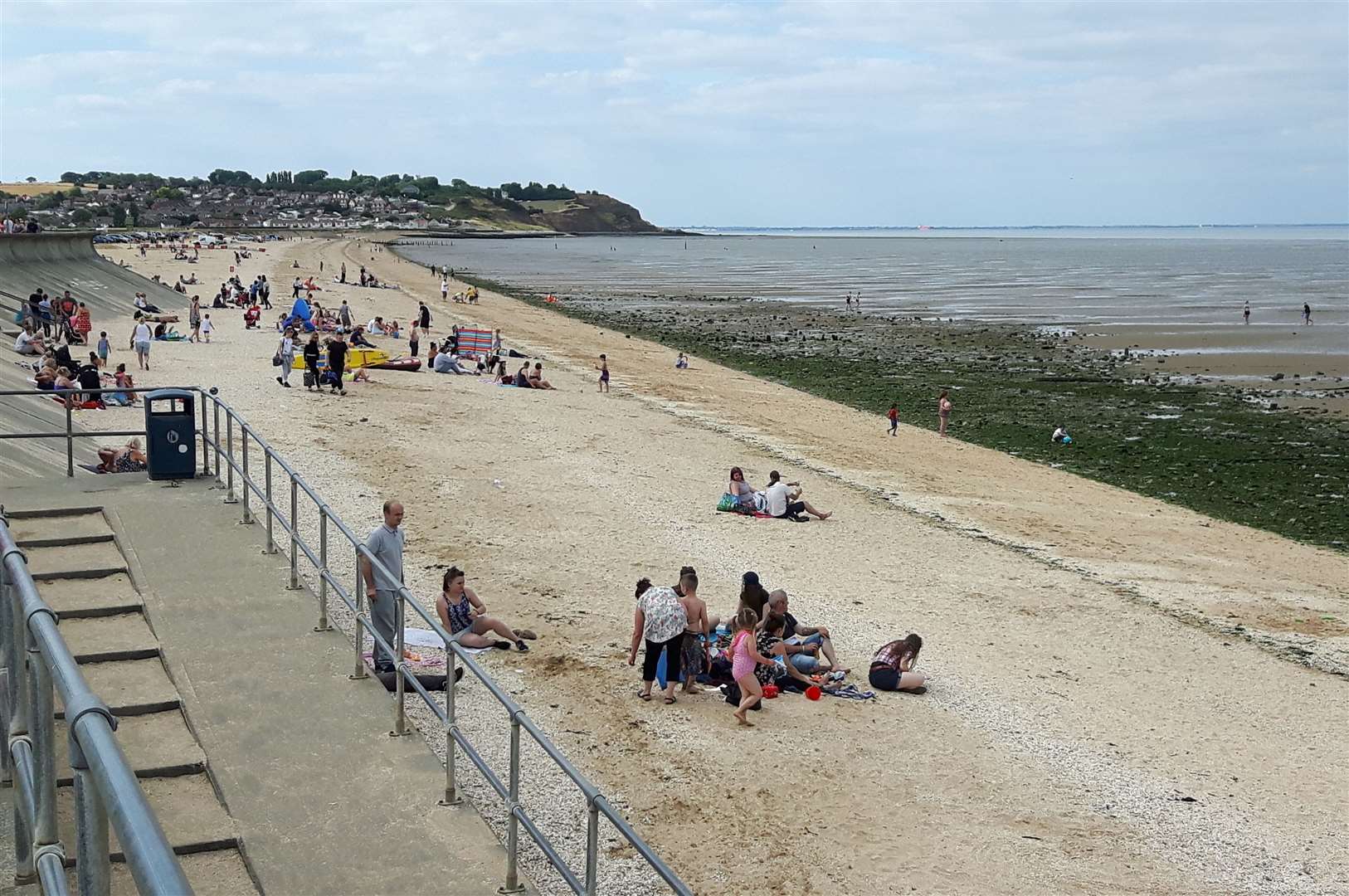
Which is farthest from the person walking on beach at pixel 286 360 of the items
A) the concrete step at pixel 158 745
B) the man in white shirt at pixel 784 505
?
the concrete step at pixel 158 745

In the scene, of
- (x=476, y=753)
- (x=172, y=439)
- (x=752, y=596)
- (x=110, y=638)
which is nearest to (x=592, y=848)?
(x=476, y=753)

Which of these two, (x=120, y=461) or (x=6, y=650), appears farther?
(x=120, y=461)

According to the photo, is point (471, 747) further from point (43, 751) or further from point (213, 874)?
point (43, 751)

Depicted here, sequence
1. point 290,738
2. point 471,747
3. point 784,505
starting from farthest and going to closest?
point 784,505
point 471,747
point 290,738

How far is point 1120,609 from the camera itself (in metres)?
14.0

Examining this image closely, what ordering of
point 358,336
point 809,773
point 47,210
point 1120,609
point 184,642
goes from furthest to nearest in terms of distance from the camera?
point 47,210 < point 358,336 < point 1120,609 < point 809,773 < point 184,642

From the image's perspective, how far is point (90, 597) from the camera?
7734 mm

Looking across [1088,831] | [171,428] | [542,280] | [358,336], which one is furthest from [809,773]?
[542,280]

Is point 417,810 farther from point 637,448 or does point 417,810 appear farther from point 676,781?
point 637,448

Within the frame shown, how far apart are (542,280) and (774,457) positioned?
236ft

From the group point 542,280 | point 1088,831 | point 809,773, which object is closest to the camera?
point 1088,831

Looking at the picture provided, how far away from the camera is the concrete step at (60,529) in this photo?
844cm

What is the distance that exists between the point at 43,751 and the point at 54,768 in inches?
2.4

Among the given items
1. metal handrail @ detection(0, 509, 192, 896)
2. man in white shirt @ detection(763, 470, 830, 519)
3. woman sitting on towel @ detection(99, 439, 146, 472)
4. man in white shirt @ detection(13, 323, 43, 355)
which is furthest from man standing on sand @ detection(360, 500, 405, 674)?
man in white shirt @ detection(13, 323, 43, 355)
